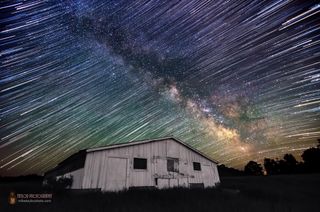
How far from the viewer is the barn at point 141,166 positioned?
11.9 m

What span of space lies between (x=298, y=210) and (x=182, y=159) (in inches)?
353

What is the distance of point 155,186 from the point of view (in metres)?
13.6

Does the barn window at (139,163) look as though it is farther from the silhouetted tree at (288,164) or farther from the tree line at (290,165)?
the silhouetted tree at (288,164)

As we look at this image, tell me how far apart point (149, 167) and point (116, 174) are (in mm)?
2717

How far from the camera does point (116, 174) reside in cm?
1241

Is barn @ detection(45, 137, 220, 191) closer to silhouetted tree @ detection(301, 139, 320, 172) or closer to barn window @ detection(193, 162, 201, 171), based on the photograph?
barn window @ detection(193, 162, 201, 171)

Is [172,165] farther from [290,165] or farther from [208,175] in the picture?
[290,165]

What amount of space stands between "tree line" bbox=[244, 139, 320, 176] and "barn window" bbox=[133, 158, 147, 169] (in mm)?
66081

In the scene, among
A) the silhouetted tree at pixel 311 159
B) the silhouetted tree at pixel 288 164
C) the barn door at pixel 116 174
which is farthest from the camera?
the silhouetted tree at pixel 288 164

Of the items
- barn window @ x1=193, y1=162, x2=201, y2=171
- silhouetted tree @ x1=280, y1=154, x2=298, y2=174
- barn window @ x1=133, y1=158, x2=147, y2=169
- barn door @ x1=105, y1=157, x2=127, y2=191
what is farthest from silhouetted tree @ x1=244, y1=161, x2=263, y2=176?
barn door @ x1=105, y1=157, x2=127, y2=191

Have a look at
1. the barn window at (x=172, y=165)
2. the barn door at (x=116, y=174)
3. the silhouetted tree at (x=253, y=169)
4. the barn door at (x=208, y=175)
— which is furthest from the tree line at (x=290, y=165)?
the barn door at (x=116, y=174)

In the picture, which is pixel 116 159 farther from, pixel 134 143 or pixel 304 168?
pixel 304 168

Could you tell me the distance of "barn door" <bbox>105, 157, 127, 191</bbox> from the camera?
1198 centimetres

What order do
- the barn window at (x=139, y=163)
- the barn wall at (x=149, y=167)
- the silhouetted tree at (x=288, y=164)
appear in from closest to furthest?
the barn wall at (x=149, y=167) < the barn window at (x=139, y=163) < the silhouetted tree at (x=288, y=164)
